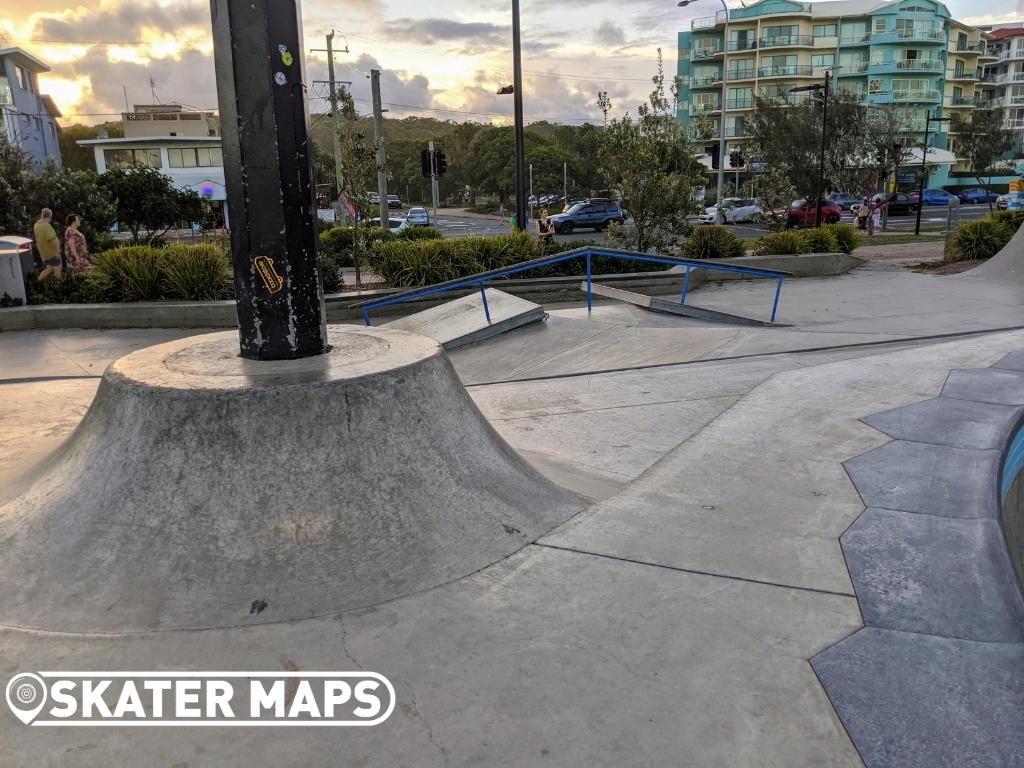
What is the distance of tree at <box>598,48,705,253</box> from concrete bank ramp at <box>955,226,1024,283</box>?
6010 mm

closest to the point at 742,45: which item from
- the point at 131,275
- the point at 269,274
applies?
the point at 131,275

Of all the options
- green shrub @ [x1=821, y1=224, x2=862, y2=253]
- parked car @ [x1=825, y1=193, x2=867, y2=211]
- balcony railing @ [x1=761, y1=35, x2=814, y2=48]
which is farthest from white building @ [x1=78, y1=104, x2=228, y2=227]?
green shrub @ [x1=821, y1=224, x2=862, y2=253]

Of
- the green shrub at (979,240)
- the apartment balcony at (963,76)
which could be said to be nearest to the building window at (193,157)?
the green shrub at (979,240)

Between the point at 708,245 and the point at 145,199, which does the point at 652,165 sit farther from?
the point at 145,199

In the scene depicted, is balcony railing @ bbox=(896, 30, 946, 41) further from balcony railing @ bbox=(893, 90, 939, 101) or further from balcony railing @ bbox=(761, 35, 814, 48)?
balcony railing @ bbox=(761, 35, 814, 48)

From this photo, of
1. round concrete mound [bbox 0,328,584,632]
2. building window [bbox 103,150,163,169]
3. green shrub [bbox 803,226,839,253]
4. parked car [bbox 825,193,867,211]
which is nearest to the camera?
round concrete mound [bbox 0,328,584,632]

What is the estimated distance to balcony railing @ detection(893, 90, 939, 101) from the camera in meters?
82.6

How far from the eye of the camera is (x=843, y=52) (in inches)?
3322

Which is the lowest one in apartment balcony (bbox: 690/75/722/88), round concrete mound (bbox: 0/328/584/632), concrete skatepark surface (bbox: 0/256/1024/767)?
concrete skatepark surface (bbox: 0/256/1024/767)

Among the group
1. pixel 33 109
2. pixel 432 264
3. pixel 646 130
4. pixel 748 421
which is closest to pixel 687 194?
pixel 646 130

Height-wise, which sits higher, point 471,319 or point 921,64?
point 921,64

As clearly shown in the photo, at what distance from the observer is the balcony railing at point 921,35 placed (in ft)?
268

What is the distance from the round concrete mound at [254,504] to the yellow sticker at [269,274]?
1.50ft

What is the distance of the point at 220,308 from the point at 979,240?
57.0 feet
